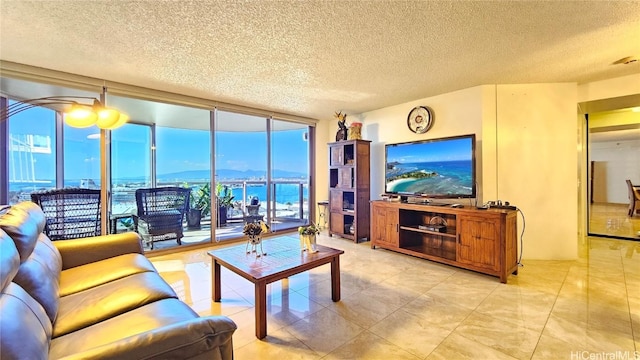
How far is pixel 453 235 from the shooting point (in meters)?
3.21

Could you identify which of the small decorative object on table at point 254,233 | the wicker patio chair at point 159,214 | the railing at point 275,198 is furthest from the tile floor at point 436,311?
the railing at point 275,198

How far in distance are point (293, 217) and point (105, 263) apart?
4.04 m

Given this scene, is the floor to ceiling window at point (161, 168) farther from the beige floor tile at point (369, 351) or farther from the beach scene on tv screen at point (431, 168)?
the beige floor tile at point (369, 351)

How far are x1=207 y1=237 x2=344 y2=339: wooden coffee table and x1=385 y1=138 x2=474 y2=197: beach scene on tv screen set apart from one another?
195 cm

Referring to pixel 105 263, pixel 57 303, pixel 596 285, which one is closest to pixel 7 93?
pixel 105 263

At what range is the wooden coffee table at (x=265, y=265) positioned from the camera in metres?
1.88

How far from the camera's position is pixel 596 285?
266 cm

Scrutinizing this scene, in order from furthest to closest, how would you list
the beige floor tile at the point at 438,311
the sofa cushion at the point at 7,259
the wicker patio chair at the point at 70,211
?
1. the wicker patio chair at the point at 70,211
2. the beige floor tile at the point at 438,311
3. the sofa cushion at the point at 7,259

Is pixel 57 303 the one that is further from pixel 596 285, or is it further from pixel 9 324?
pixel 596 285

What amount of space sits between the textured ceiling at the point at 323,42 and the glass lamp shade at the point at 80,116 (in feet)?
2.09

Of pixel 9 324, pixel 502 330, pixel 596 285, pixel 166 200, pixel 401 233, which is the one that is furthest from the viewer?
pixel 166 200

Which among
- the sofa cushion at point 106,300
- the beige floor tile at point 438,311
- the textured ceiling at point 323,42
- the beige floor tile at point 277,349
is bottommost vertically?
the beige floor tile at point 277,349

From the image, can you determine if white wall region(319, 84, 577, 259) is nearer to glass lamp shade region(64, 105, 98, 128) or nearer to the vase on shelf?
the vase on shelf

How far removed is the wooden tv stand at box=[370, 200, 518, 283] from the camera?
2795mm
